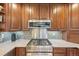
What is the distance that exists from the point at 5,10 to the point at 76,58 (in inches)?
124

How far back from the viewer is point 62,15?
14.0 ft

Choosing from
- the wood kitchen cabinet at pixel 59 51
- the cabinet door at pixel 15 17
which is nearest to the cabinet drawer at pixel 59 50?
the wood kitchen cabinet at pixel 59 51

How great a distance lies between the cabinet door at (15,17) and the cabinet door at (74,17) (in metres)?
1.35

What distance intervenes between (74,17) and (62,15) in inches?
12.5

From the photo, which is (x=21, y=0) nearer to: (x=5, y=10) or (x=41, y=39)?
(x=5, y=10)

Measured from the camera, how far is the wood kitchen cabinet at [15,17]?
13.7 feet

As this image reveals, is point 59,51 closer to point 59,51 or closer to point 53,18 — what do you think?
point 59,51

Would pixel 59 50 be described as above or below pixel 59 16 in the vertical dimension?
below

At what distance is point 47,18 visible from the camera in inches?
169

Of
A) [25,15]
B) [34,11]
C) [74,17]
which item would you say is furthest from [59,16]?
[25,15]

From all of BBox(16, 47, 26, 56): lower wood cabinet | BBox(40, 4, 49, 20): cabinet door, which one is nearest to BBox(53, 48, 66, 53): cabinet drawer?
BBox(16, 47, 26, 56): lower wood cabinet

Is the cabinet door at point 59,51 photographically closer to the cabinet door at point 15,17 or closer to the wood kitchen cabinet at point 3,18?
the cabinet door at point 15,17

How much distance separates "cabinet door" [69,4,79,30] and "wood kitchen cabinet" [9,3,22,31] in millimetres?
1329

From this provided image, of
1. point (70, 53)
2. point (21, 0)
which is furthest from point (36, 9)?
point (21, 0)
